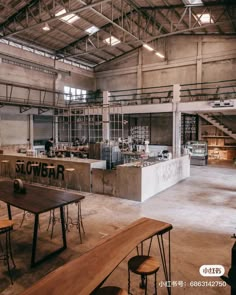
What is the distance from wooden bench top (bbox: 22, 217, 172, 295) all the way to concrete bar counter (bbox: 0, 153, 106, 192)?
210 inches

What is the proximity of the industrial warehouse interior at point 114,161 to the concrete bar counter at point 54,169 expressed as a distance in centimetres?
4

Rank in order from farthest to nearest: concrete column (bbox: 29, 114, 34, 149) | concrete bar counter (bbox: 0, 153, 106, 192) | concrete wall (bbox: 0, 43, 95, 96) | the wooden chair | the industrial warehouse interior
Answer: concrete column (bbox: 29, 114, 34, 149) < concrete wall (bbox: 0, 43, 95, 96) < the wooden chair < concrete bar counter (bbox: 0, 153, 106, 192) < the industrial warehouse interior

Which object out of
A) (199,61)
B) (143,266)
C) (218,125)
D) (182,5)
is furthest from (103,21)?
(143,266)

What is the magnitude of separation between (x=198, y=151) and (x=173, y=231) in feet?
31.9

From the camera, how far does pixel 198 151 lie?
44.8ft

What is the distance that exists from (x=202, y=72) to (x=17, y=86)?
35.9 feet

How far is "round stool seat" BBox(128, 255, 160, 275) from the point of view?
2.29 meters

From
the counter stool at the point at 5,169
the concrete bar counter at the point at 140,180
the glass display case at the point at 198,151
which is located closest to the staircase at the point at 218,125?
the glass display case at the point at 198,151

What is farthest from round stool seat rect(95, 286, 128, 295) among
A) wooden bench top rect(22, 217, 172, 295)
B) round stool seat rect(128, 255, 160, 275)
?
round stool seat rect(128, 255, 160, 275)

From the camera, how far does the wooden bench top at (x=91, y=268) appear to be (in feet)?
5.08

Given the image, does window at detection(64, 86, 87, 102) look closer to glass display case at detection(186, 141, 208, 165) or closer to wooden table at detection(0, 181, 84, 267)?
glass display case at detection(186, 141, 208, 165)

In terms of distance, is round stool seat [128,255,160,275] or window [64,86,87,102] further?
window [64,86,87,102]

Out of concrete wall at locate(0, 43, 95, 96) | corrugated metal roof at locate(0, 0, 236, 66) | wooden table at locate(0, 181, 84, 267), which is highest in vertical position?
corrugated metal roof at locate(0, 0, 236, 66)

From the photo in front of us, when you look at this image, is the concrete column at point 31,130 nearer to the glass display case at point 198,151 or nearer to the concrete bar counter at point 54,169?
the concrete bar counter at point 54,169
